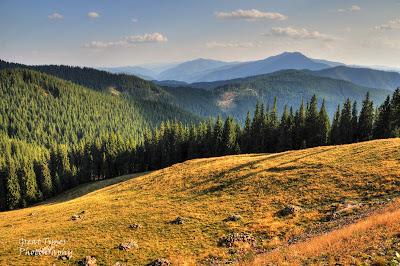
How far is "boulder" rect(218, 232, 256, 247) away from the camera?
1962 centimetres

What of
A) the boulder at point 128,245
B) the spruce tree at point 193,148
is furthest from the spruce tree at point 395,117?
the boulder at point 128,245

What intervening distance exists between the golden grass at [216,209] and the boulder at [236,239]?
2.54ft

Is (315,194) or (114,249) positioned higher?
(315,194)

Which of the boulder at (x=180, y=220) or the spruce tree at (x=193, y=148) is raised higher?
the boulder at (x=180, y=220)

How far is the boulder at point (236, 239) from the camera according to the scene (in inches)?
773

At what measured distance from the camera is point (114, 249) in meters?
20.7

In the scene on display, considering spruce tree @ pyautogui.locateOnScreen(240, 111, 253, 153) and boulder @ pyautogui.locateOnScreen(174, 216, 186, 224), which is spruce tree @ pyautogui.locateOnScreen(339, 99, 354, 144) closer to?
spruce tree @ pyautogui.locateOnScreen(240, 111, 253, 153)

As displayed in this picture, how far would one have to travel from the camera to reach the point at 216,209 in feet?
90.7

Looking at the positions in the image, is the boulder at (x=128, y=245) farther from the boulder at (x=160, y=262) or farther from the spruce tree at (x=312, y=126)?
the spruce tree at (x=312, y=126)

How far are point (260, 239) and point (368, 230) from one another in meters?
8.60

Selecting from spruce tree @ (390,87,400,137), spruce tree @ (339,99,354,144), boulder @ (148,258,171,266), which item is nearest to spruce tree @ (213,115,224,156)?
spruce tree @ (339,99,354,144)

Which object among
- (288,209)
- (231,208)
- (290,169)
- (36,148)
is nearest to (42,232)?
(231,208)

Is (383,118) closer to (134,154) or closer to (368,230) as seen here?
(368,230)

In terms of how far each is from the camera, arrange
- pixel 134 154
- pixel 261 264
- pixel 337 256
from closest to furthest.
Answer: pixel 337 256, pixel 261 264, pixel 134 154
